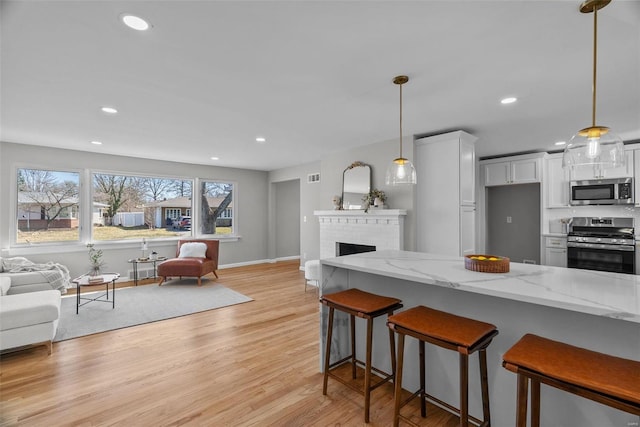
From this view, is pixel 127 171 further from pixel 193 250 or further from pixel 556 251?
pixel 556 251

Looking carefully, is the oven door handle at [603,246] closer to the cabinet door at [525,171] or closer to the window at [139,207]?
the cabinet door at [525,171]

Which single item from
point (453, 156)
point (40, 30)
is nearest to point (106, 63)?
point (40, 30)

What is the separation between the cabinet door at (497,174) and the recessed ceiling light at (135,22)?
5.86m

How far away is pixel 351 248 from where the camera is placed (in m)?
4.89

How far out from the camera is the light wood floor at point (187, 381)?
188 centimetres

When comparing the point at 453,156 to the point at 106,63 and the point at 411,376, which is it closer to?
the point at 411,376

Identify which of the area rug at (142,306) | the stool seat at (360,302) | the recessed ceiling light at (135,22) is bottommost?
the area rug at (142,306)

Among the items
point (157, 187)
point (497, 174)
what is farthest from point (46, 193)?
point (497, 174)

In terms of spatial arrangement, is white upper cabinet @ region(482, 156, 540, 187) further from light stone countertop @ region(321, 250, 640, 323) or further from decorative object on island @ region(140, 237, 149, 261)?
decorative object on island @ region(140, 237, 149, 261)

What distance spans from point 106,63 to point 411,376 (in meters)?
3.22

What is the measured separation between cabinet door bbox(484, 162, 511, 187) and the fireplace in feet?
9.76

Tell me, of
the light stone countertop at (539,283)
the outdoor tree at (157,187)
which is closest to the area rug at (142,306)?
the outdoor tree at (157,187)

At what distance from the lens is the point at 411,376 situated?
6.98 ft

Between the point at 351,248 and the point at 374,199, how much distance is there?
966mm
